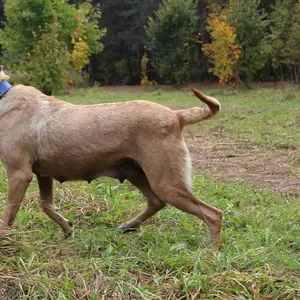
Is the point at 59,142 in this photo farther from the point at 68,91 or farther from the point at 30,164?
the point at 68,91

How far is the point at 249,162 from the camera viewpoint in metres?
9.17

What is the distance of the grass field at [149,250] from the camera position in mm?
3486

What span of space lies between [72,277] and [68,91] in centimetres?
2880

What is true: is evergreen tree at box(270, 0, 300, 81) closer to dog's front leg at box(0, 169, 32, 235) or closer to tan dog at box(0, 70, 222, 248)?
tan dog at box(0, 70, 222, 248)

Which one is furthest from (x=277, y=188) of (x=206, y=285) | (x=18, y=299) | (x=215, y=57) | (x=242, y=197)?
(x=215, y=57)

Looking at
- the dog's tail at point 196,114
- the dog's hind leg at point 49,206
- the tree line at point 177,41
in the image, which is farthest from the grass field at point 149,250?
the tree line at point 177,41

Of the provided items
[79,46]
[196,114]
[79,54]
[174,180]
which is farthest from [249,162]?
[79,46]

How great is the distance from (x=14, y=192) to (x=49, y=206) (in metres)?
0.44

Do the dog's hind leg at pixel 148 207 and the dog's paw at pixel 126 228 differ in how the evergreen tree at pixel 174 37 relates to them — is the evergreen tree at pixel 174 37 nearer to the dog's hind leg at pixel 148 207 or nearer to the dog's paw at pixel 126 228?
the dog's hind leg at pixel 148 207

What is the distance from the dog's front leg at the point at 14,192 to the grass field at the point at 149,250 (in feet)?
0.65

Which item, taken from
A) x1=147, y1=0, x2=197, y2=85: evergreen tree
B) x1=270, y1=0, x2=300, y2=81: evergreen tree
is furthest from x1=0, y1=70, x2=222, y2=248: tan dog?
x1=147, y1=0, x2=197, y2=85: evergreen tree

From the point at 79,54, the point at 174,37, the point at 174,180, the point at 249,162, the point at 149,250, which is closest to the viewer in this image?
the point at 149,250

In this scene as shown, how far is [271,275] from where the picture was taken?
368cm

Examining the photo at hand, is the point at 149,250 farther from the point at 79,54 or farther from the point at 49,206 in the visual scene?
the point at 79,54
